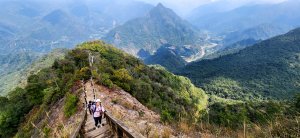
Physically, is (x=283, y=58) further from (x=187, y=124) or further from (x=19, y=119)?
(x=187, y=124)

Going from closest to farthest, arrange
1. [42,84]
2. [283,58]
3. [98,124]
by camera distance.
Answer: [98,124]
[42,84]
[283,58]

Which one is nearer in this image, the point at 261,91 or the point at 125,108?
the point at 125,108

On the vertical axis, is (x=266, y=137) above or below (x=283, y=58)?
below

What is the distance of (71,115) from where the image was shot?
2506 centimetres

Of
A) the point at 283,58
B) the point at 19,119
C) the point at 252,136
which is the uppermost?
the point at 283,58

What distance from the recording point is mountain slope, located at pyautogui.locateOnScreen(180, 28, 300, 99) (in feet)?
439

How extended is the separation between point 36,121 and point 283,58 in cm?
16959

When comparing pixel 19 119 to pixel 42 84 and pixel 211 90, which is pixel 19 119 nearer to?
pixel 42 84

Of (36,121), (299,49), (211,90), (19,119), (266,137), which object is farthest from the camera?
(299,49)

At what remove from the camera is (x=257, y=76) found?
516 ft

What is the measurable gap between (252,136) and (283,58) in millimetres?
184540


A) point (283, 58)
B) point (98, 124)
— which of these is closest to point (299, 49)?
point (283, 58)

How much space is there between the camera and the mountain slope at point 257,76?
13388 cm

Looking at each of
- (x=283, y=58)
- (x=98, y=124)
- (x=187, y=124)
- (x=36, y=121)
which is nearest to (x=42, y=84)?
(x=36, y=121)
